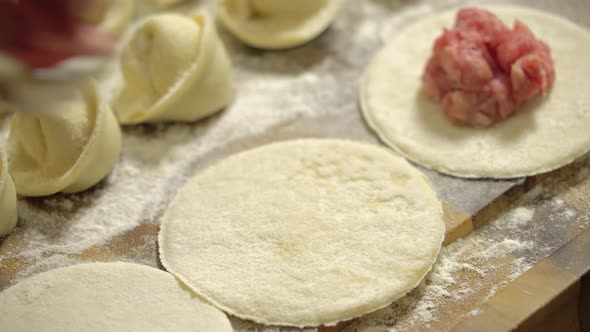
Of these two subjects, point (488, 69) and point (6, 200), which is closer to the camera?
point (6, 200)

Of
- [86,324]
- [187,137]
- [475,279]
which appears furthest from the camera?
[187,137]

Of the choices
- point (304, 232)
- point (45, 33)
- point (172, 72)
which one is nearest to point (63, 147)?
point (172, 72)

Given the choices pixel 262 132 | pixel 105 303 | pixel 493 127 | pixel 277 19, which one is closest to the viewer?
pixel 105 303

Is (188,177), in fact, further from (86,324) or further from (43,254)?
(86,324)

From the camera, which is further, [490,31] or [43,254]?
[490,31]

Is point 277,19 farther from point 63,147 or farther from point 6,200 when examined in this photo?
point 6,200

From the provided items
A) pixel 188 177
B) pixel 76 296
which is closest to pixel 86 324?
pixel 76 296
